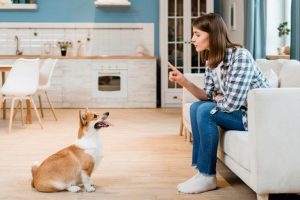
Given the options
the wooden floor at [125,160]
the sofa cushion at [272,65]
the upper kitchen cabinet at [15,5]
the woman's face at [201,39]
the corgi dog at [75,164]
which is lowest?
the wooden floor at [125,160]

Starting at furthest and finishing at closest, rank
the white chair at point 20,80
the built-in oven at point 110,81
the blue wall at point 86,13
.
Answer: the blue wall at point 86,13
the built-in oven at point 110,81
the white chair at point 20,80

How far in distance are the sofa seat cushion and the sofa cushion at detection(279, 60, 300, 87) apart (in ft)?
2.09

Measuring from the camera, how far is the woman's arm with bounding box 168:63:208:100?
282 centimetres

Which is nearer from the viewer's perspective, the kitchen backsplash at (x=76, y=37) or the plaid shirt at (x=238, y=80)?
the plaid shirt at (x=238, y=80)

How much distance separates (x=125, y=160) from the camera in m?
3.67

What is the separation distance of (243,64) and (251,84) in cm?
13

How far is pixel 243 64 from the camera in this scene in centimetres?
259

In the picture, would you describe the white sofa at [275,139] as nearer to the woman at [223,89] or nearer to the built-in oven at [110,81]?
the woman at [223,89]

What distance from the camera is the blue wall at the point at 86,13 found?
8047 millimetres

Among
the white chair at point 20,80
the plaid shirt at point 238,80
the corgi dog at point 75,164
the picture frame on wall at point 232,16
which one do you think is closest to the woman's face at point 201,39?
the plaid shirt at point 238,80

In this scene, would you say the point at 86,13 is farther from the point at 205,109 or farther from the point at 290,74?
the point at 205,109

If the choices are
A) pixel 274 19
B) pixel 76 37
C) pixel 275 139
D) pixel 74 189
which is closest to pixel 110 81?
pixel 76 37

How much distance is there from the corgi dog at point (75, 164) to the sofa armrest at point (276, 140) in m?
0.86

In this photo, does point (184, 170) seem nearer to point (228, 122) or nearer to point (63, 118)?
point (228, 122)
